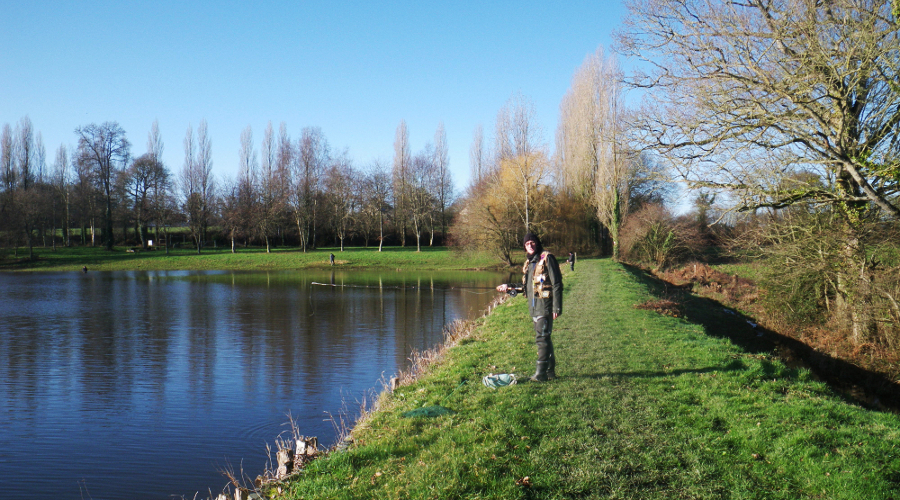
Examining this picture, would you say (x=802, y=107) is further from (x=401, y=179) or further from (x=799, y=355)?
(x=401, y=179)

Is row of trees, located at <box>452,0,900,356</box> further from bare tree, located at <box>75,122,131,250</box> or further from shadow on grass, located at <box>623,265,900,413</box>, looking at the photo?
bare tree, located at <box>75,122,131,250</box>

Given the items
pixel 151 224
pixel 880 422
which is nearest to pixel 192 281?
pixel 151 224

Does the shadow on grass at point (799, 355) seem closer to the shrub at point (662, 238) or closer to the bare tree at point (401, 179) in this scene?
the shrub at point (662, 238)

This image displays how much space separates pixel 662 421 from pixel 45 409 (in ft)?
34.0

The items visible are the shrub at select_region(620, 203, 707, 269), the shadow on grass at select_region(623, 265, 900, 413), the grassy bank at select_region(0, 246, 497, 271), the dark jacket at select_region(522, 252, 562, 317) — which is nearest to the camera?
the dark jacket at select_region(522, 252, 562, 317)

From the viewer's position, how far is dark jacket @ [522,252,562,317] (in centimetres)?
742

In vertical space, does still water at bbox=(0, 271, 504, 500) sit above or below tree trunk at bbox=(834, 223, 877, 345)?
below

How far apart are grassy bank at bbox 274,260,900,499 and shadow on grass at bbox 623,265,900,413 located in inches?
110

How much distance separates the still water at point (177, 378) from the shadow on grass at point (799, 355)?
7762 millimetres

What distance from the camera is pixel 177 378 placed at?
12.1 metres

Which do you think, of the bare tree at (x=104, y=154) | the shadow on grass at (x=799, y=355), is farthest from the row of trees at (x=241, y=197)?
Answer: the shadow on grass at (x=799, y=355)

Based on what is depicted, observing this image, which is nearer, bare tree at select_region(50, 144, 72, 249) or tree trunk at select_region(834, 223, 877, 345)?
tree trunk at select_region(834, 223, 877, 345)

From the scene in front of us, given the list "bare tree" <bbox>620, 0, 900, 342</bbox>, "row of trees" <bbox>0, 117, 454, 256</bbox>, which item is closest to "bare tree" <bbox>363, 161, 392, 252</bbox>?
"row of trees" <bbox>0, 117, 454, 256</bbox>

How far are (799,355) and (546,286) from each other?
29.2ft
